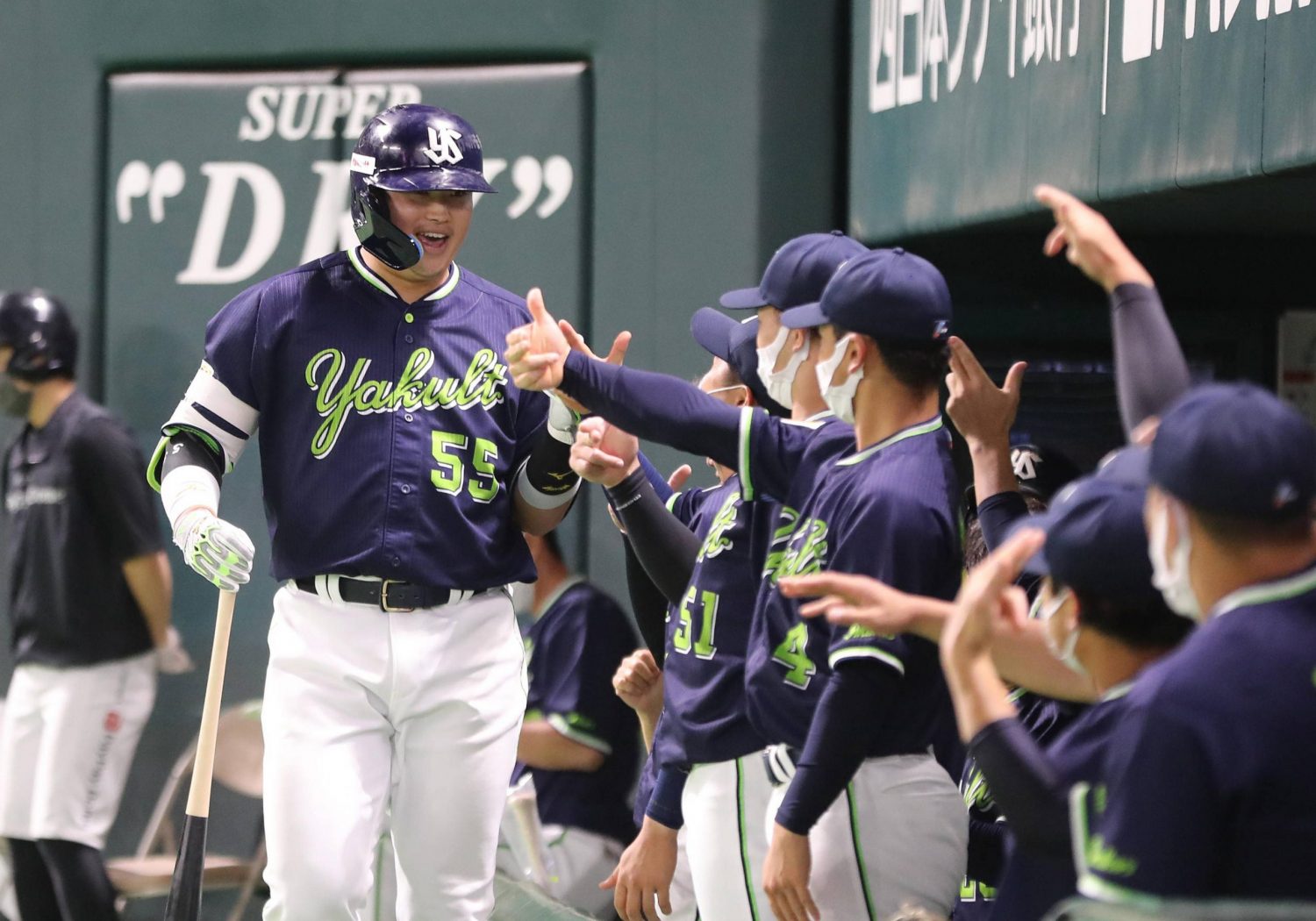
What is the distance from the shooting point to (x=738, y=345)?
12.7ft

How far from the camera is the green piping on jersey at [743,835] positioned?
10.8 ft

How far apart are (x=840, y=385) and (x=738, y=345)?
75 centimetres

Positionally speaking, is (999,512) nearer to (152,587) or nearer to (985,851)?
(985,851)

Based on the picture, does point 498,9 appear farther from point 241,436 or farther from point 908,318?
point 908,318

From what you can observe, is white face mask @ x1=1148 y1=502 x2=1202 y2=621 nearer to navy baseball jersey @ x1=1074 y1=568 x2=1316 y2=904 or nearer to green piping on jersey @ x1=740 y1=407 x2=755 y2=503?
navy baseball jersey @ x1=1074 y1=568 x2=1316 y2=904

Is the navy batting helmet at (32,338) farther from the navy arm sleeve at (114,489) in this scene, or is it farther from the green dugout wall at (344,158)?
the green dugout wall at (344,158)

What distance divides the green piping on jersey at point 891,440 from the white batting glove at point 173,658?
3.28 metres

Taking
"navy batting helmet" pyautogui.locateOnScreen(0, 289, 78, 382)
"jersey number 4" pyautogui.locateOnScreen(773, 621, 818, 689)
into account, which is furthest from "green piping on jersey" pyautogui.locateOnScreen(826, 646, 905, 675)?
"navy batting helmet" pyautogui.locateOnScreen(0, 289, 78, 382)

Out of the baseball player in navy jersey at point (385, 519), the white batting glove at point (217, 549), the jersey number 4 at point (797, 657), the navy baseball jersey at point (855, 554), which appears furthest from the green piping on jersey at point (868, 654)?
the white batting glove at point (217, 549)

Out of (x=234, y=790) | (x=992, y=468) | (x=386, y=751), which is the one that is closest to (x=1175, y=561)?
(x=992, y=468)

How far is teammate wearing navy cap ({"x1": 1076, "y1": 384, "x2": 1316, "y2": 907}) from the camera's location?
5.69 feet

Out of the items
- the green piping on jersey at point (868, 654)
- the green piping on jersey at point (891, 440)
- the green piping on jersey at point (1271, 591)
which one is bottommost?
the green piping on jersey at point (868, 654)

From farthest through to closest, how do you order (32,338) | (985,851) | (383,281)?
1. (32,338)
2. (383,281)
3. (985,851)

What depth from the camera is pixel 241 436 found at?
366cm
